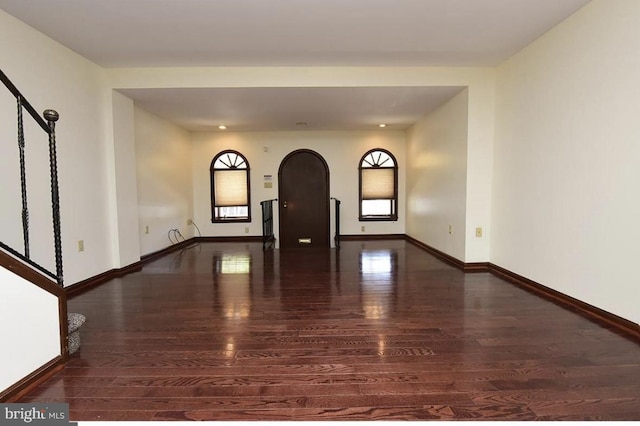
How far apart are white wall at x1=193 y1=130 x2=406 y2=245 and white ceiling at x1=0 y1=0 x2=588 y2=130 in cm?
232

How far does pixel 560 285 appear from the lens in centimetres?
291

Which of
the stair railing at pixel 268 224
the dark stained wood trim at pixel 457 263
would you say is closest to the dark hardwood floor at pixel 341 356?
the dark stained wood trim at pixel 457 263

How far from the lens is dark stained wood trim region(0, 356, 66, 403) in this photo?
1531 mm

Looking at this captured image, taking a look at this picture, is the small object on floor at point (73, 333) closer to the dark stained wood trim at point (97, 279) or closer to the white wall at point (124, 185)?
the dark stained wood trim at point (97, 279)

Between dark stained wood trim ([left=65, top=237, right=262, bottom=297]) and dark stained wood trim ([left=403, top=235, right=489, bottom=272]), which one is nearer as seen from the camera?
dark stained wood trim ([left=65, top=237, right=262, bottom=297])

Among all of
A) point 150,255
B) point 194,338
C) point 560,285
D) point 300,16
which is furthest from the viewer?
point 150,255

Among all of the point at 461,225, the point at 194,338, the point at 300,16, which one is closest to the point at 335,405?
the point at 194,338

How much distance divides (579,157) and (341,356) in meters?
2.58

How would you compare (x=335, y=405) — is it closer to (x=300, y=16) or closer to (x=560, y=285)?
(x=560, y=285)

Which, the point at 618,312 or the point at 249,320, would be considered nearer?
the point at 618,312

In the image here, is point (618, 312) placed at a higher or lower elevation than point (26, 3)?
lower

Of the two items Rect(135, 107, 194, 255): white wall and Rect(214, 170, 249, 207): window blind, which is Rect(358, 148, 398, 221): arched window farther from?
Rect(135, 107, 194, 255): white wall

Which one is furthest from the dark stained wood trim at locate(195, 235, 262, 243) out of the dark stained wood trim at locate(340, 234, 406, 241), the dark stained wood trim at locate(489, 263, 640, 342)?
the dark stained wood trim at locate(489, 263, 640, 342)

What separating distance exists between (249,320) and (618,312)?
2.81m
